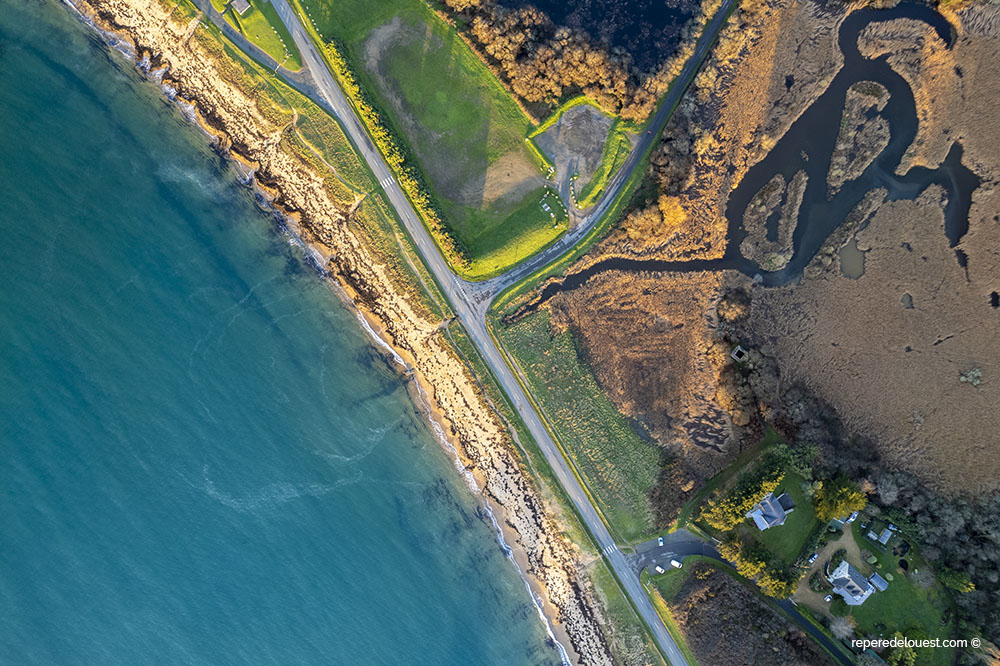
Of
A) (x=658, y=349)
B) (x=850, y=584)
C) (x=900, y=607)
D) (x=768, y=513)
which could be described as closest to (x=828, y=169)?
(x=658, y=349)

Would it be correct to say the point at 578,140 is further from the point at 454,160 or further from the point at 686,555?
the point at 686,555

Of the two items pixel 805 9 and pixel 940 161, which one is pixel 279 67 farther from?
pixel 940 161

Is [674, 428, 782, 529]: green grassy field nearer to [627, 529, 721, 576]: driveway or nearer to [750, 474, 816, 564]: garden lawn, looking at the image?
[627, 529, 721, 576]: driveway

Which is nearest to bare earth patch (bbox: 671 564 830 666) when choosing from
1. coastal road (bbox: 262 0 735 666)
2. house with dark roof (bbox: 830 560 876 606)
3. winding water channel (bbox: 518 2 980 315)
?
coastal road (bbox: 262 0 735 666)

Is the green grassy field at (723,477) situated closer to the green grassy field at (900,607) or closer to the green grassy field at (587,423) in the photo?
the green grassy field at (587,423)

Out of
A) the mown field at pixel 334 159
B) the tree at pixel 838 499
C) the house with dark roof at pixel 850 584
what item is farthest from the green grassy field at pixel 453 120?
the house with dark roof at pixel 850 584

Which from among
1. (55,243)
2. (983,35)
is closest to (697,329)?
(983,35)

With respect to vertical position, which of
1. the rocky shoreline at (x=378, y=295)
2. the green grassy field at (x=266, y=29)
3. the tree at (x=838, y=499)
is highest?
the tree at (x=838, y=499)
